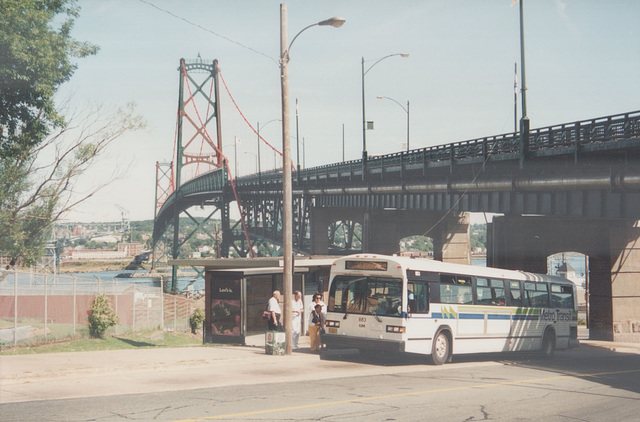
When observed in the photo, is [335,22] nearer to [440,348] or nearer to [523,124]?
[440,348]

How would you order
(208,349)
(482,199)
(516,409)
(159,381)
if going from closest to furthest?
(516,409), (159,381), (208,349), (482,199)

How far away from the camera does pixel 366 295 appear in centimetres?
1948

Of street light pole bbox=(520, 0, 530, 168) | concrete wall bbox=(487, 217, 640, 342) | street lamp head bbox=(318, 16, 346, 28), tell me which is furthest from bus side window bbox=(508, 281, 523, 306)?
concrete wall bbox=(487, 217, 640, 342)

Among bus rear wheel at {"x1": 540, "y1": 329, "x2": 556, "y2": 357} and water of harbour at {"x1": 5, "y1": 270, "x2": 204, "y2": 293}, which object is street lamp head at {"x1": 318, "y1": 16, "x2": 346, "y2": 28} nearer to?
water of harbour at {"x1": 5, "y1": 270, "x2": 204, "y2": 293}

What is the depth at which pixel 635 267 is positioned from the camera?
41656 mm

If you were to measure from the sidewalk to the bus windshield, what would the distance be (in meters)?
1.43

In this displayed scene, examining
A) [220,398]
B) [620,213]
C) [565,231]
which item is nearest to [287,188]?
[220,398]

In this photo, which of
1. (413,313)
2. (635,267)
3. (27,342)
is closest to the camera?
(413,313)

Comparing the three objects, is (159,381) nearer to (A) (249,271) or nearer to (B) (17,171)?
(A) (249,271)

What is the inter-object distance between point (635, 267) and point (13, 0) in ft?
115

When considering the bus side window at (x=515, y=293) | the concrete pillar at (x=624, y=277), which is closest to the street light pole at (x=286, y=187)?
the bus side window at (x=515, y=293)

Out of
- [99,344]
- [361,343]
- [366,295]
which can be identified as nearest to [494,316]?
[366,295]

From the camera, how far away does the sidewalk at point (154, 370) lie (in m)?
13.0

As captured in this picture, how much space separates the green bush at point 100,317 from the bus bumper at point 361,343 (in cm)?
943
